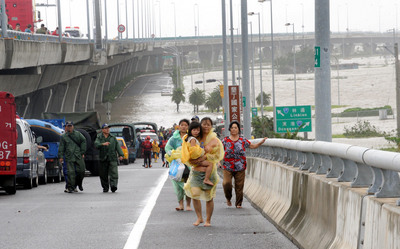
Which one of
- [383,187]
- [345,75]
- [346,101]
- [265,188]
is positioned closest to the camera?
[383,187]

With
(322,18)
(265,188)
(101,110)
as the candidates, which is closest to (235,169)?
(265,188)

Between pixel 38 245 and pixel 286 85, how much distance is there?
502 feet

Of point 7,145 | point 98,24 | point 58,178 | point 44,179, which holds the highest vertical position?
point 98,24

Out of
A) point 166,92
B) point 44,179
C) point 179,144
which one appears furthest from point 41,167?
point 166,92

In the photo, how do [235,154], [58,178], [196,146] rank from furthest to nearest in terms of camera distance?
[58,178] → [235,154] → [196,146]

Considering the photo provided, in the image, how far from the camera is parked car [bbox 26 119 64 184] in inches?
1120

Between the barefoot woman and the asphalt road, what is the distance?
0.30 m

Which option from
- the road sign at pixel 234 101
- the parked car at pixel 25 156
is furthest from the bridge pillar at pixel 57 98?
the parked car at pixel 25 156

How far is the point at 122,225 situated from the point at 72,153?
8.77 meters

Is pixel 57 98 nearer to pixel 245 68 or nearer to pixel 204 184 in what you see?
pixel 245 68

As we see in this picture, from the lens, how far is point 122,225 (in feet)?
41.9

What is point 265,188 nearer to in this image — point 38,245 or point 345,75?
point 38,245

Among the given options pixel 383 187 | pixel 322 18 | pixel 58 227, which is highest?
pixel 322 18

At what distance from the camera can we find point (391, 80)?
532 feet
